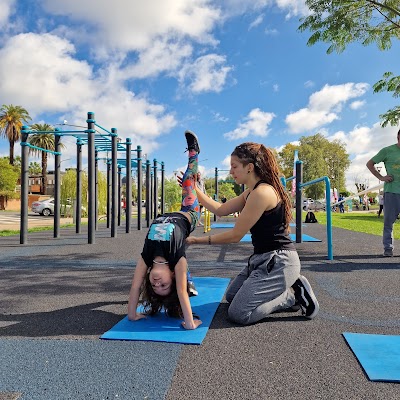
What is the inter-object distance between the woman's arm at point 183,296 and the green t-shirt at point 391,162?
444cm

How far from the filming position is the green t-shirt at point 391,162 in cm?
591

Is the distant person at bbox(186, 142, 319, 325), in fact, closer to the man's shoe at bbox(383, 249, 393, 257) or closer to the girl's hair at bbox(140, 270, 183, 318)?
the girl's hair at bbox(140, 270, 183, 318)

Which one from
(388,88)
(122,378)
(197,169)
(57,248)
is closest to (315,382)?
(122,378)

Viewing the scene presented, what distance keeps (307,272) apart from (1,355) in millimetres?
3814

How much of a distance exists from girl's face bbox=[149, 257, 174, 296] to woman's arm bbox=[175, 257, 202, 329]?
0.29ft

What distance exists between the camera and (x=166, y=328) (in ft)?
9.19

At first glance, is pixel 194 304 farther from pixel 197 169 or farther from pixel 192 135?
pixel 192 135

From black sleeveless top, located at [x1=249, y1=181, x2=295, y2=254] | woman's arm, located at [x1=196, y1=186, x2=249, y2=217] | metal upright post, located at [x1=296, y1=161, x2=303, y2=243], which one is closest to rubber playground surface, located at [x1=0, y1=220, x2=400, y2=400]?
black sleeveless top, located at [x1=249, y1=181, x2=295, y2=254]

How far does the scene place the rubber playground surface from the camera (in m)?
1.87

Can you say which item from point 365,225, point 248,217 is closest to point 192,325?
point 248,217

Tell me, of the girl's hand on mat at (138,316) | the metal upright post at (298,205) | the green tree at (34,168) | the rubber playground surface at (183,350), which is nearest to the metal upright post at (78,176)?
the metal upright post at (298,205)

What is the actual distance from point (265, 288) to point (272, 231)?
463mm

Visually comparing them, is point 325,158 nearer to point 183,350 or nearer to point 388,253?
point 388,253

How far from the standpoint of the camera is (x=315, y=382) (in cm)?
195
